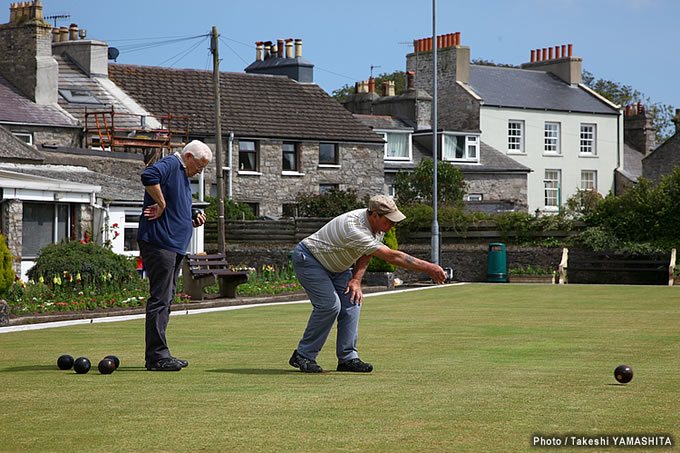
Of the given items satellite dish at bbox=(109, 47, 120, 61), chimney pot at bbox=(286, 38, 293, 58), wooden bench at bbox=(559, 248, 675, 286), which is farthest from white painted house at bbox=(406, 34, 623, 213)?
wooden bench at bbox=(559, 248, 675, 286)

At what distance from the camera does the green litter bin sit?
107ft

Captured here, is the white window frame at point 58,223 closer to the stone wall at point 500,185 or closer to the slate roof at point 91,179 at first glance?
the slate roof at point 91,179

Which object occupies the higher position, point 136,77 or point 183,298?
point 136,77

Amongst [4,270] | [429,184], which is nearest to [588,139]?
[429,184]

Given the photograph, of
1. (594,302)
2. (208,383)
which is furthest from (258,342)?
(594,302)

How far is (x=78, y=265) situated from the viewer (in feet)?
64.7

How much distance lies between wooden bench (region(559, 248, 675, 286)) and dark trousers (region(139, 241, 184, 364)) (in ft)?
78.5

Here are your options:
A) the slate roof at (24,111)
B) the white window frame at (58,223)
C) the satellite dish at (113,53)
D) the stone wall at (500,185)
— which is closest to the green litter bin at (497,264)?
the white window frame at (58,223)

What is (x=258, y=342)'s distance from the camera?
11.7 metres

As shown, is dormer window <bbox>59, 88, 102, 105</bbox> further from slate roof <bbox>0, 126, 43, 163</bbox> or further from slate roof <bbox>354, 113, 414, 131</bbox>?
slate roof <bbox>354, 113, 414, 131</bbox>

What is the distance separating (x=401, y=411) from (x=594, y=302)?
50.3ft

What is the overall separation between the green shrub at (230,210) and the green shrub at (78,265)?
645 inches

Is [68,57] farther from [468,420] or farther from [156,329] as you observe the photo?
[468,420]

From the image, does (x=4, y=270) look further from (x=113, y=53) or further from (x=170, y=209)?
(x=113, y=53)
